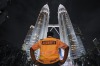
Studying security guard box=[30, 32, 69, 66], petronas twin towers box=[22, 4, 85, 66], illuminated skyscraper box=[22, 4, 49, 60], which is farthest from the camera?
petronas twin towers box=[22, 4, 85, 66]

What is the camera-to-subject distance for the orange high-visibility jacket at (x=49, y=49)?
178 inches

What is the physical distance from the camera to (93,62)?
23.9 m

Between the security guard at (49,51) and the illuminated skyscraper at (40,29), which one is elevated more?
the illuminated skyscraper at (40,29)

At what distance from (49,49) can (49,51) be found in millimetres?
63

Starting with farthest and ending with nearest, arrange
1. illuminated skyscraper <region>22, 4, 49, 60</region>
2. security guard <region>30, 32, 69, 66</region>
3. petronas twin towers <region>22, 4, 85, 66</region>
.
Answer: petronas twin towers <region>22, 4, 85, 66</region> < illuminated skyscraper <region>22, 4, 49, 60</region> < security guard <region>30, 32, 69, 66</region>

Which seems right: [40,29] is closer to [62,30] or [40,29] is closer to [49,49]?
[62,30]

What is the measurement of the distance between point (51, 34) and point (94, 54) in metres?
21.1

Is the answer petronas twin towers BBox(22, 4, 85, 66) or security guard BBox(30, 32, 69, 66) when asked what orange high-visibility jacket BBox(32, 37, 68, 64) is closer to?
security guard BBox(30, 32, 69, 66)

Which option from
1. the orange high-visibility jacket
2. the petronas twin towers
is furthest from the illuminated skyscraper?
the orange high-visibility jacket

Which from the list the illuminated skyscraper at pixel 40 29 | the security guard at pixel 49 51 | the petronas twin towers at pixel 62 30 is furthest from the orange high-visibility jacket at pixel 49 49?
the petronas twin towers at pixel 62 30

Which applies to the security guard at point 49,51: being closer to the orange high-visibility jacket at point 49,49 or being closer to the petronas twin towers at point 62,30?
the orange high-visibility jacket at point 49,49

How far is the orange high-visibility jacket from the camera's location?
4.53 metres

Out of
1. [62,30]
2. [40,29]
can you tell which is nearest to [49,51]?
[40,29]

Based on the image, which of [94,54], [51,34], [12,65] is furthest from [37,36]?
[51,34]
